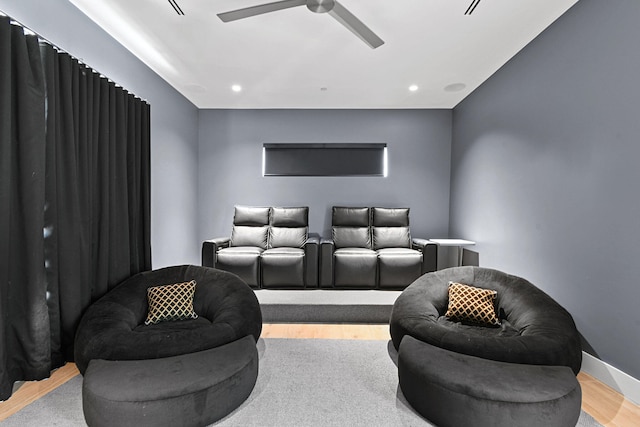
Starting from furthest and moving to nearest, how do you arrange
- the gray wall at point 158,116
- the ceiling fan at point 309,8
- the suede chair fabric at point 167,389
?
the gray wall at point 158,116
the ceiling fan at point 309,8
the suede chair fabric at point 167,389

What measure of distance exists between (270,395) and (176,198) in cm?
298

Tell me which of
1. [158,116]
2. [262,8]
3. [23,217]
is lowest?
[23,217]

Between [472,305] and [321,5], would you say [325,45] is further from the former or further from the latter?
[472,305]

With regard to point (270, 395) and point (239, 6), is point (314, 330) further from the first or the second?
point (239, 6)

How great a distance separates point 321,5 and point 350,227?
9.03 feet

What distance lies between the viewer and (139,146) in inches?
122

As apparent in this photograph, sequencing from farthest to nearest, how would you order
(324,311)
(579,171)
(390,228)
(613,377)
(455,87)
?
(390,228) → (455,87) → (324,311) → (579,171) → (613,377)

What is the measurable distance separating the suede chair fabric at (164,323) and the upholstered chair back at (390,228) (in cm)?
211

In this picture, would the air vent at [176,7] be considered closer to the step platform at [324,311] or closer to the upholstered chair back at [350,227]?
the step platform at [324,311]

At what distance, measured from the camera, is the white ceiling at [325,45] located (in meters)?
2.35

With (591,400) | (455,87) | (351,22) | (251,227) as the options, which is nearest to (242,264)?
(251,227)

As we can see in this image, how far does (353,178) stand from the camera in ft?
15.6

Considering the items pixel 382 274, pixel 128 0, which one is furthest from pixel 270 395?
pixel 128 0

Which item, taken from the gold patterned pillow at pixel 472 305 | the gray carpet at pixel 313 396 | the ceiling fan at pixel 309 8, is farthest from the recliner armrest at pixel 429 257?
the ceiling fan at pixel 309 8
